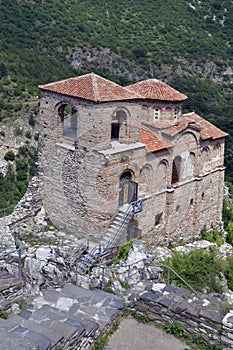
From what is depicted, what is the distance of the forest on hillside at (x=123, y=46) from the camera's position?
46.4 m

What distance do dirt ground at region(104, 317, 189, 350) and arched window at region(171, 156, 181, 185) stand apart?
11.2 meters

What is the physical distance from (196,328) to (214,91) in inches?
1740

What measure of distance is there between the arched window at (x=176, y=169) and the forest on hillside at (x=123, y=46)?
21437 mm

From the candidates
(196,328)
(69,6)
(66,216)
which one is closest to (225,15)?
(69,6)

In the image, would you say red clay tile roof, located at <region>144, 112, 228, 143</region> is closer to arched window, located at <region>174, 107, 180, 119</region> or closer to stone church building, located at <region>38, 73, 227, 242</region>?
stone church building, located at <region>38, 73, 227, 242</region>

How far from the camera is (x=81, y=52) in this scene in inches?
2039

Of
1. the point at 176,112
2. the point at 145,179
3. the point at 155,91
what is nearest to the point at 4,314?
the point at 145,179

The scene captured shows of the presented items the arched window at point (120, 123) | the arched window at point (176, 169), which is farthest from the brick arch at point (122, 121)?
the arched window at point (176, 169)

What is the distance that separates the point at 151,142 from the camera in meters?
19.1

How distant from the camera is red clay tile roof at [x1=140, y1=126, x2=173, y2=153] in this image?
18.8 m

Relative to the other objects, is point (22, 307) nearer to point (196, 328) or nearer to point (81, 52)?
point (196, 328)

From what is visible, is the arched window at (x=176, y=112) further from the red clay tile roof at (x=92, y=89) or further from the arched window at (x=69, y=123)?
the arched window at (x=69, y=123)

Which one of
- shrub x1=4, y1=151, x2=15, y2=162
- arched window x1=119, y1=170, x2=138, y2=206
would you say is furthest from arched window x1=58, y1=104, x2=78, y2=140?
shrub x1=4, y1=151, x2=15, y2=162

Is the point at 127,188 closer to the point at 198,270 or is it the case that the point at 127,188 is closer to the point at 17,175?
the point at 198,270
